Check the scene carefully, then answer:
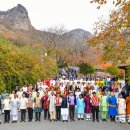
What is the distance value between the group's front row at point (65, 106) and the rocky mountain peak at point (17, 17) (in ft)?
374

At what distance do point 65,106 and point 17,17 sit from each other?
12014 cm

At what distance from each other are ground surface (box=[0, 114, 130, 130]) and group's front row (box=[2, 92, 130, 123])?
744 millimetres

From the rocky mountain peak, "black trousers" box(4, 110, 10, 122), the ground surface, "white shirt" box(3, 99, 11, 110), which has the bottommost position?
the ground surface

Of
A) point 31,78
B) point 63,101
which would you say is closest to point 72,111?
point 63,101

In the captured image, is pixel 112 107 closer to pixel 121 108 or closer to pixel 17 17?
pixel 121 108

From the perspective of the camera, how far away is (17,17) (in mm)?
139750

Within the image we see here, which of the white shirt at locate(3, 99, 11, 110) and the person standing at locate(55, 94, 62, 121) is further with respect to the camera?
the person standing at locate(55, 94, 62, 121)

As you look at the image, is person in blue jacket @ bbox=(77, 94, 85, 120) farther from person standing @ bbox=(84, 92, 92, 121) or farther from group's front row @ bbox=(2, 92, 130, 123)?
person standing @ bbox=(84, 92, 92, 121)

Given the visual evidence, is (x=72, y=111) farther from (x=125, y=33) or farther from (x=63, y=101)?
(x=125, y=33)

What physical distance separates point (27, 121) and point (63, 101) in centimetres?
227

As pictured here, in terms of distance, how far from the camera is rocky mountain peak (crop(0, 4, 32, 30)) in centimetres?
13725

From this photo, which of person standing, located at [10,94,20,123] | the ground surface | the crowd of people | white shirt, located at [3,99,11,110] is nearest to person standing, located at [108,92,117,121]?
the crowd of people

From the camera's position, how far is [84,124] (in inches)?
812

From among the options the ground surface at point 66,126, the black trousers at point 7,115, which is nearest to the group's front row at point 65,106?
the black trousers at point 7,115
